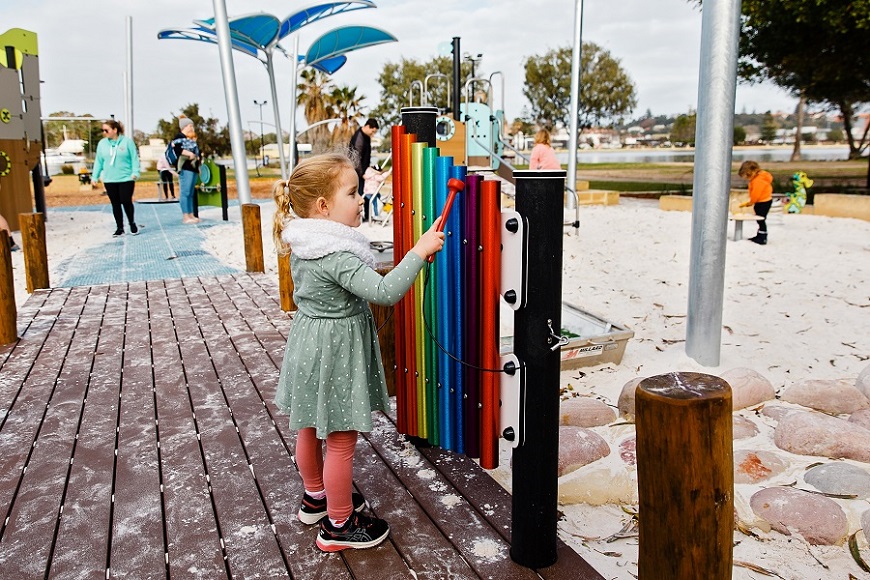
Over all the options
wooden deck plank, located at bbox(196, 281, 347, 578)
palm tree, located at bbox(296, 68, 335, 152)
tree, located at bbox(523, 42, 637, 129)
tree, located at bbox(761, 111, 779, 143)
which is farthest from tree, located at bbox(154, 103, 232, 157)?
tree, located at bbox(761, 111, 779, 143)

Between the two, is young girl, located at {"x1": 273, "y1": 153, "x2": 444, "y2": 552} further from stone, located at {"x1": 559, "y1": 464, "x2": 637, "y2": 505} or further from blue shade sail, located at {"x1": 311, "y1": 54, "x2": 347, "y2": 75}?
blue shade sail, located at {"x1": 311, "y1": 54, "x2": 347, "y2": 75}

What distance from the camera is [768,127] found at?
81625 mm

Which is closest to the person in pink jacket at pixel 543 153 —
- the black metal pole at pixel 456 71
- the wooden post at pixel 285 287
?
the black metal pole at pixel 456 71

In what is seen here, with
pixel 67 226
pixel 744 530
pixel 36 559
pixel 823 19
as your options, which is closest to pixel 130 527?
pixel 36 559

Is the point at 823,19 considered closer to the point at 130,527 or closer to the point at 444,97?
the point at 130,527

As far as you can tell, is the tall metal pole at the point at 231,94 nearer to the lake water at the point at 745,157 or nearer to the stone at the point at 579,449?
the stone at the point at 579,449

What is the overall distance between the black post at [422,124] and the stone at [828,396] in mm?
2995

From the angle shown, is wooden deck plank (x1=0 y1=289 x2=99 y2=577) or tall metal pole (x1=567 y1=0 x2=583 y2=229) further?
tall metal pole (x1=567 y1=0 x2=583 y2=229)

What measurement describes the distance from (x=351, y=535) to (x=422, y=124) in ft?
5.45

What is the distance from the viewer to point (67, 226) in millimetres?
13508

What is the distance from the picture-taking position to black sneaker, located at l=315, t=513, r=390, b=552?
2.53 m

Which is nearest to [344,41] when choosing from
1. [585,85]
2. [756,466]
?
[756,466]

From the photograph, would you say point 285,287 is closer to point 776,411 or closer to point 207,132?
point 776,411

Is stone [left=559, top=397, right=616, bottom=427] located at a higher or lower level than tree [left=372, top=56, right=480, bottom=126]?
lower
